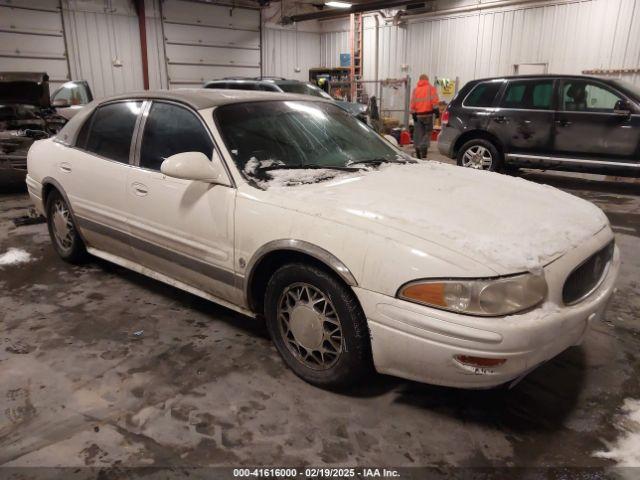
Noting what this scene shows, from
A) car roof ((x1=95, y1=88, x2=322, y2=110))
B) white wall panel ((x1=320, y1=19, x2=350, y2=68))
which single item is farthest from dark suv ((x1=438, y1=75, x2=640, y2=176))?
white wall panel ((x1=320, y1=19, x2=350, y2=68))

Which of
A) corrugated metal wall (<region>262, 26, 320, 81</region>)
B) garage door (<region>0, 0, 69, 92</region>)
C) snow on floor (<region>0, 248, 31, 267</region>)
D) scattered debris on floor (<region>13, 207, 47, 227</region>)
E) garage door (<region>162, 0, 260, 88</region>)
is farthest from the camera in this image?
corrugated metal wall (<region>262, 26, 320, 81</region>)

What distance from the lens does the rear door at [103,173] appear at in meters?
3.37

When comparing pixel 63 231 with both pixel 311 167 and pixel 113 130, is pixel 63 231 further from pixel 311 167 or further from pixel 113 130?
pixel 311 167

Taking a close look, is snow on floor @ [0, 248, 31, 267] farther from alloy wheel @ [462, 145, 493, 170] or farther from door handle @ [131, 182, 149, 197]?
alloy wheel @ [462, 145, 493, 170]

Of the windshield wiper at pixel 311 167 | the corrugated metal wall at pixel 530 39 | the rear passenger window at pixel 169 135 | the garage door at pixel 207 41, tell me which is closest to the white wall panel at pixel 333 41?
the garage door at pixel 207 41

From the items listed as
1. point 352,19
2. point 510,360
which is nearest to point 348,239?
point 510,360

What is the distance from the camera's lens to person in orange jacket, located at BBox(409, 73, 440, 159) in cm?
1022

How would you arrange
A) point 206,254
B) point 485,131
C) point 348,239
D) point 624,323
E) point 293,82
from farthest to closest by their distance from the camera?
point 293,82 < point 485,131 < point 624,323 < point 206,254 < point 348,239

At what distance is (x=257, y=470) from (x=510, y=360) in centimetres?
110

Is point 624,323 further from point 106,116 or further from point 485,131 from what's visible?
point 485,131

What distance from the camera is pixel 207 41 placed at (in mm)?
16062

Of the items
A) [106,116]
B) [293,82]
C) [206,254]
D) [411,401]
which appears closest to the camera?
[411,401]

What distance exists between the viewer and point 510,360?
192cm

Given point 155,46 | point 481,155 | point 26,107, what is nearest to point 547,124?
point 481,155
